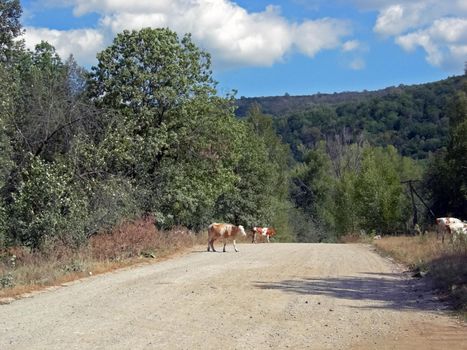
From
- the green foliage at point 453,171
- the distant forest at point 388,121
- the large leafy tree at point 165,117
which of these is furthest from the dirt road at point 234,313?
the distant forest at point 388,121

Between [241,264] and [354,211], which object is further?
[354,211]

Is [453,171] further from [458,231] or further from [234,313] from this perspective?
[234,313]

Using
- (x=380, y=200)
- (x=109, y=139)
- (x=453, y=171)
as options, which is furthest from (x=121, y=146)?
(x=380, y=200)

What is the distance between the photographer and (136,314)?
11.3 m

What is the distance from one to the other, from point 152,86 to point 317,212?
63257mm

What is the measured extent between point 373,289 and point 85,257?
32.5 ft

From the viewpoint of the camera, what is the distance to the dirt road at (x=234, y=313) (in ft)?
30.4

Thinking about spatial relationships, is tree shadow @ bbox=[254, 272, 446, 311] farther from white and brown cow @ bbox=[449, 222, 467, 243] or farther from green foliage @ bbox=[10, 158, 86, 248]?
green foliage @ bbox=[10, 158, 86, 248]

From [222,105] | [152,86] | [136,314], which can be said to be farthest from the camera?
[222,105]

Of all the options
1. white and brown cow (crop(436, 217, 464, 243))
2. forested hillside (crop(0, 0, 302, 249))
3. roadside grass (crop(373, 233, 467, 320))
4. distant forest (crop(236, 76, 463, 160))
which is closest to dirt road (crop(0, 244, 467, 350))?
roadside grass (crop(373, 233, 467, 320))

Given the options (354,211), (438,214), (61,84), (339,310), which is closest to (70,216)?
(61,84)

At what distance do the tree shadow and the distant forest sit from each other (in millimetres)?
91658

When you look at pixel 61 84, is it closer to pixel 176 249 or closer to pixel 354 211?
pixel 176 249

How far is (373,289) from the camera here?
49.4 feet
